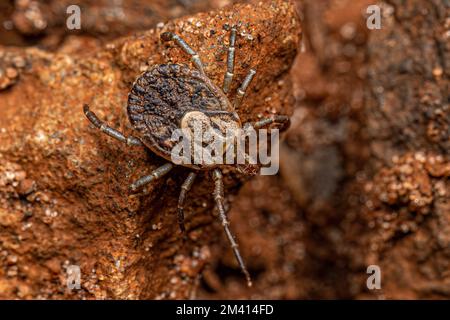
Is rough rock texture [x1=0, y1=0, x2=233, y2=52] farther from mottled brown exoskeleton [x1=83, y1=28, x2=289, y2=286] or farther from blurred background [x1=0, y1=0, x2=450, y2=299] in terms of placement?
mottled brown exoskeleton [x1=83, y1=28, x2=289, y2=286]

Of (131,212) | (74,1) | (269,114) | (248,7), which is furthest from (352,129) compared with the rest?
(74,1)

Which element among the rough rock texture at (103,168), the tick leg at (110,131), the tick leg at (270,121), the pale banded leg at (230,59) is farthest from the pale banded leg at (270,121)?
the tick leg at (110,131)

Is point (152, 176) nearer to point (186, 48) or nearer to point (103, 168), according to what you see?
point (103, 168)

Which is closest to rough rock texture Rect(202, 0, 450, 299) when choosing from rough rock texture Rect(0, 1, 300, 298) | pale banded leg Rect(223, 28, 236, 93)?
rough rock texture Rect(0, 1, 300, 298)

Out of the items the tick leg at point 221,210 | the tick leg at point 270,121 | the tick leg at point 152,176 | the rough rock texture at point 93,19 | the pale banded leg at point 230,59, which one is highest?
the rough rock texture at point 93,19

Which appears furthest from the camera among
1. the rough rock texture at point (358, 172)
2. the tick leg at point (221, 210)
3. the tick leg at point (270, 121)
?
the rough rock texture at point (358, 172)

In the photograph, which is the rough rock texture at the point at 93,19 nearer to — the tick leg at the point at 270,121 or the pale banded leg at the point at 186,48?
the pale banded leg at the point at 186,48

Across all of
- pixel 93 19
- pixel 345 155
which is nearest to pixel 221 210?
pixel 345 155
